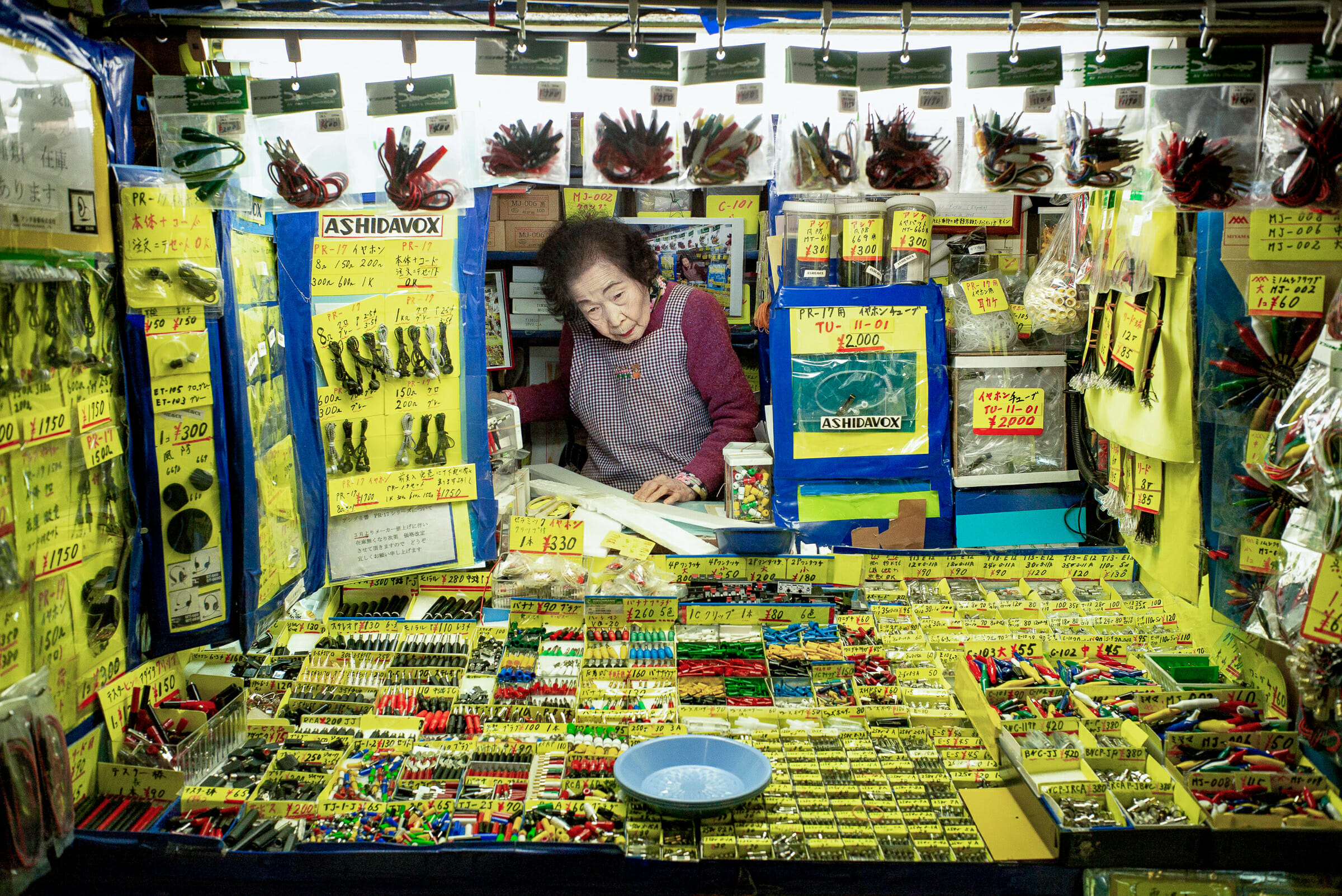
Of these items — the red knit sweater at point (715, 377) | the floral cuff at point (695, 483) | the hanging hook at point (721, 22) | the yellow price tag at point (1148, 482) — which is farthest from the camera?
the red knit sweater at point (715, 377)

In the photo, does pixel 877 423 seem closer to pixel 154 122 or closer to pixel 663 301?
pixel 663 301

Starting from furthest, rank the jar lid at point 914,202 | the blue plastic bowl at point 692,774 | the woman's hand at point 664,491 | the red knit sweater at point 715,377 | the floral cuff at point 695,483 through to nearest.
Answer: the red knit sweater at point 715,377, the floral cuff at point 695,483, the woman's hand at point 664,491, the jar lid at point 914,202, the blue plastic bowl at point 692,774

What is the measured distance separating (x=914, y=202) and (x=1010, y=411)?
2.68 feet

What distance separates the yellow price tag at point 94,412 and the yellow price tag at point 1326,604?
2.39 metres

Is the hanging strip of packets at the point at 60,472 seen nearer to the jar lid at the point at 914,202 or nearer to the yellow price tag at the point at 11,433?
the yellow price tag at the point at 11,433

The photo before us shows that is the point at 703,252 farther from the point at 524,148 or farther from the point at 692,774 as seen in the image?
the point at 692,774

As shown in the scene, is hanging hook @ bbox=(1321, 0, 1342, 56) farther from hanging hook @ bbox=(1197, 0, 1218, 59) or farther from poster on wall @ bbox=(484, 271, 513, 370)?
poster on wall @ bbox=(484, 271, 513, 370)

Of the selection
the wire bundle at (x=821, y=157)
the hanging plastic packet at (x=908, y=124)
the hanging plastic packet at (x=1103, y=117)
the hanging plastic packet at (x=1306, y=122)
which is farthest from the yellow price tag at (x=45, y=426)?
the hanging plastic packet at (x=1306, y=122)

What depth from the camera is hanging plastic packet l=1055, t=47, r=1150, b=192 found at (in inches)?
78.0

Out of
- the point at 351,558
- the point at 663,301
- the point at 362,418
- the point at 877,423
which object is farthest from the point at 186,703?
the point at 663,301

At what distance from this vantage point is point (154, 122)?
6.48 ft

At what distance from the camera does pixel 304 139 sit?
6.96 feet

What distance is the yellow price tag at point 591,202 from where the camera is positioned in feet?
14.6

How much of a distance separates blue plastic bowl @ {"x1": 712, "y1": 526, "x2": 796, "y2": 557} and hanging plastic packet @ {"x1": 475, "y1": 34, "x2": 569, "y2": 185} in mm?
1118
